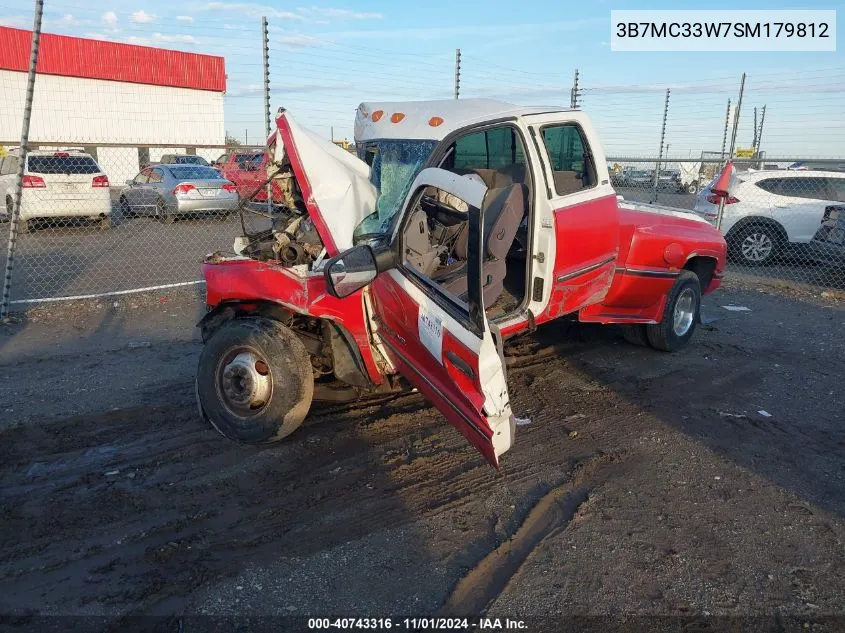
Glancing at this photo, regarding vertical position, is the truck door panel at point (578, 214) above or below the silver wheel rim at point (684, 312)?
above

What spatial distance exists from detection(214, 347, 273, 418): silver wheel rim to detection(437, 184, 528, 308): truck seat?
1.33m

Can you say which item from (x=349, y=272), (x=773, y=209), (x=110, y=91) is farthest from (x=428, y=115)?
(x=110, y=91)

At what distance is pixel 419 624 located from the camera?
2.95 m

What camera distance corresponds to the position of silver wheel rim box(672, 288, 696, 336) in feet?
22.2

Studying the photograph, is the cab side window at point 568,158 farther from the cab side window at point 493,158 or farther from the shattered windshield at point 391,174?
the shattered windshield at point 391,174

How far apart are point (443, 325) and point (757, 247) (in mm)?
10353

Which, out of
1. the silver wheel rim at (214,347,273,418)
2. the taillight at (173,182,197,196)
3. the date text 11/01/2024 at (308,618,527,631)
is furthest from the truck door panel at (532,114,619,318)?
the taillight at (173,182,197,196)

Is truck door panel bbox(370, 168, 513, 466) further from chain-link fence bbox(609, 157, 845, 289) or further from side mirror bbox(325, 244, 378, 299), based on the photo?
chain-link fence bbox(609, 157, 845, 289)

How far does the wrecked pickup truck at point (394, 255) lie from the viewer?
4.12m

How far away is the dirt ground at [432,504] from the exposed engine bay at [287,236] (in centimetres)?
123

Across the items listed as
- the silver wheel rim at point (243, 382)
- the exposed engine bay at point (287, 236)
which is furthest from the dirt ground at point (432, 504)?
the exposed engine bay at point (287, 236)

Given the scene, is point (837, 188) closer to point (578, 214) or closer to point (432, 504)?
point (578, 214)

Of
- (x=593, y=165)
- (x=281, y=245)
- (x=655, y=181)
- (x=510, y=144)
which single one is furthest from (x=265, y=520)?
(x=655, y=181)

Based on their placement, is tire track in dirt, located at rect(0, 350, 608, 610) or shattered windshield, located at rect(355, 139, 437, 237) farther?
shattered windshield, located at rect(355, 139, 437, 237)
